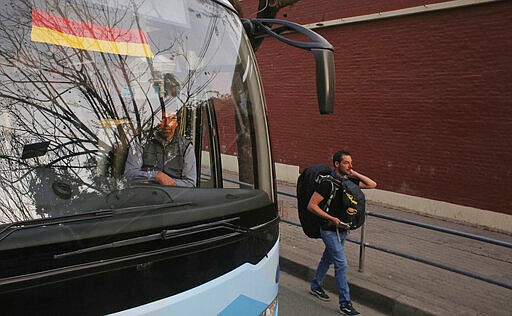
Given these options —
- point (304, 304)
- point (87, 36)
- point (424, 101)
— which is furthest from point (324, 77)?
point (424, 101)

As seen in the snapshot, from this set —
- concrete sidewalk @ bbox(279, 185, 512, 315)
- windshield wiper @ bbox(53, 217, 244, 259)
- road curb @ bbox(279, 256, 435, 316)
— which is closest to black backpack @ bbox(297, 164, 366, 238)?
road curb @ bbox(279, 256, 435, 316)

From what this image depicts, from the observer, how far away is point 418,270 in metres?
5.18

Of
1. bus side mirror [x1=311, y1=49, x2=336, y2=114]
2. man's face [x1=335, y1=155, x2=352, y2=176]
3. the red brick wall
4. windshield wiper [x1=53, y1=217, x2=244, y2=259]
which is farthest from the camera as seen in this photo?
the red brick wall

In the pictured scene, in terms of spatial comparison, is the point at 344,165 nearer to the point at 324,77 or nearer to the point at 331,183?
the point at 331,183

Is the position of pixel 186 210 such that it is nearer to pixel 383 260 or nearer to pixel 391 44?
pixel 383 260

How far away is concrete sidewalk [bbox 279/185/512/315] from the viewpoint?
4320 mm

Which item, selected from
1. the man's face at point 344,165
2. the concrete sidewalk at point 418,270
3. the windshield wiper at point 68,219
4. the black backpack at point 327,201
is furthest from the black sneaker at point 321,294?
the windshield wiper at point 68,219

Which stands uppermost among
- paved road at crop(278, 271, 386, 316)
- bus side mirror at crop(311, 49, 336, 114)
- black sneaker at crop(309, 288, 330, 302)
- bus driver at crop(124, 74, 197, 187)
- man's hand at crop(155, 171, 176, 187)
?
bus side mirror at crop(311, 49, 336, 114)

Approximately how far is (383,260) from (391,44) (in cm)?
459

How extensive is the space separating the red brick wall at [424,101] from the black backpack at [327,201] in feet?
13.5

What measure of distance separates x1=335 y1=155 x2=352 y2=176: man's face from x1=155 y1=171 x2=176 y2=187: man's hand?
91.7 inches

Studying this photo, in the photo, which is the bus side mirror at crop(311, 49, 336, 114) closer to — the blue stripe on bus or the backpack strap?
the blue stripe on bus

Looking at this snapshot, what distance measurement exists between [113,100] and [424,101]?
277 inches

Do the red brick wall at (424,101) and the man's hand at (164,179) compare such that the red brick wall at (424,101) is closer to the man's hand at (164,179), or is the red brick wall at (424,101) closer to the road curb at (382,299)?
the road curb at (382,299)
